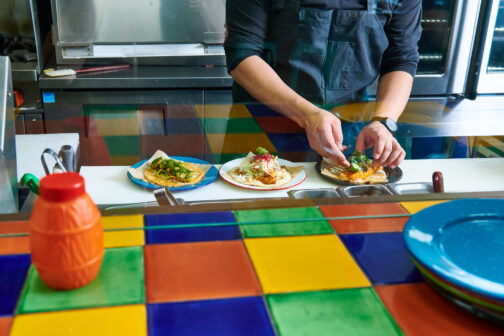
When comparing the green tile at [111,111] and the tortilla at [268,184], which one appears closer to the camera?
the tortilla at [268,184]

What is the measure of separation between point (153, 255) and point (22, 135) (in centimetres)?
124

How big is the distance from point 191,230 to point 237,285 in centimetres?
18

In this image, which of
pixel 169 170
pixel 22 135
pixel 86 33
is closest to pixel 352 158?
pixel 169 170

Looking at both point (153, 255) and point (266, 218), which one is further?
point (266, 218)

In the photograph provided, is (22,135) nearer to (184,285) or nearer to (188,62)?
(188,62)

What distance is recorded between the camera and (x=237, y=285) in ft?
2.22

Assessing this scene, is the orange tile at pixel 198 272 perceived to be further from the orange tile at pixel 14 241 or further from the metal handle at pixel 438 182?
the metal handle at pixel 438 182

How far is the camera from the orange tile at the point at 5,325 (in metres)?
0.57

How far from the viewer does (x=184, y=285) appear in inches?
26.4

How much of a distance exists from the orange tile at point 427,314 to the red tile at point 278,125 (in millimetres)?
1118

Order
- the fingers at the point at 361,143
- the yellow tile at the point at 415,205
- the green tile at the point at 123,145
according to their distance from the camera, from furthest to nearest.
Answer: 1. the green tile at the point at 123,145
2. the fingers at the point at 361,143
3. the yellow tile at the point at 415,205

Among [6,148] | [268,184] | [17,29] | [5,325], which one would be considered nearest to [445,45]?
[268,184]

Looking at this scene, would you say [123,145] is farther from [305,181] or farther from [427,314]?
[427,314]

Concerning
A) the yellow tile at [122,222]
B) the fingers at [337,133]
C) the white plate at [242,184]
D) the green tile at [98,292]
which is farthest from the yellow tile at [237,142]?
the green tile at [98,292]
